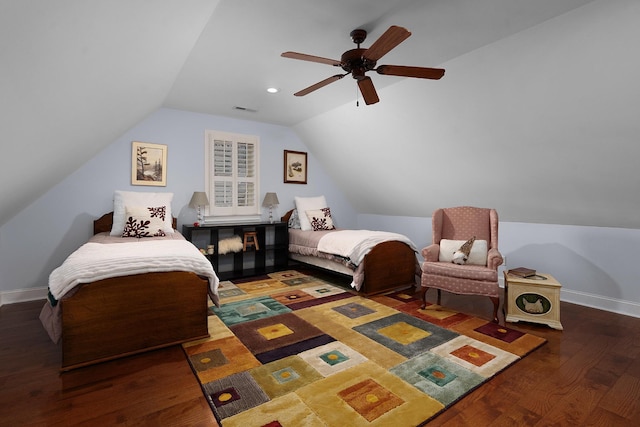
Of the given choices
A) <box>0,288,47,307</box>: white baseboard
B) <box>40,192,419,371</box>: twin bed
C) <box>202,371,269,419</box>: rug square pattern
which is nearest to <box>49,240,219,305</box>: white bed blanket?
<box>40,192,419,371</box>: twin bed

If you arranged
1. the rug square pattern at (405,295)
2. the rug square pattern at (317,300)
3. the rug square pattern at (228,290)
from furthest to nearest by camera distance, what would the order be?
the rug square pattern at (228,290) < the rug square pattern at (405,295) < the rug square pattern at (317,300)

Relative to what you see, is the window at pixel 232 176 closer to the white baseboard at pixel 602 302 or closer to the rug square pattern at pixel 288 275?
the rug square pattern at pixel 288 275

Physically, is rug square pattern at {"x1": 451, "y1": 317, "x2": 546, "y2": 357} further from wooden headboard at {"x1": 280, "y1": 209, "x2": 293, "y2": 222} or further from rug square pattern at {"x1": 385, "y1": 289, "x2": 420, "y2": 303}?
wooden headboard at {"x1": 280, "y1": 209, "x2": 293, "y2": 222}

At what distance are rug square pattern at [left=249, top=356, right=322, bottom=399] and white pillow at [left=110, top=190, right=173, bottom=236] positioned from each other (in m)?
2.36

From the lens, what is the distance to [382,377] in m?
2.04

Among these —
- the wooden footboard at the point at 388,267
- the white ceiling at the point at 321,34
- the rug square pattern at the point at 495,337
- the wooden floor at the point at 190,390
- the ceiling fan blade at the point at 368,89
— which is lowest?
the wooden floor at the point at 190,390

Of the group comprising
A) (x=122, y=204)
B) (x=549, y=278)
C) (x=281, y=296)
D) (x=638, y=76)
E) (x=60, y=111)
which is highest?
(x=638, y=76)

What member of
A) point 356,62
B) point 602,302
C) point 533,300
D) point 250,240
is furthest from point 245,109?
point 602,302

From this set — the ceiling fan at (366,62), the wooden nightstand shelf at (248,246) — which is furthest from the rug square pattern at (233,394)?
the wooden nightstand shelf at (248,246)

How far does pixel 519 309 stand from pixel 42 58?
3747 millimetres

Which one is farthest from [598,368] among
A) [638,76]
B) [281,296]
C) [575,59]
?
[281,296]

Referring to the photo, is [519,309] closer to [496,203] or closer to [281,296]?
[496,203]

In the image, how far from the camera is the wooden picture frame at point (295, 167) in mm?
5492

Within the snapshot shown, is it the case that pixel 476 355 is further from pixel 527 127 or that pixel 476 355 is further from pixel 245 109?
pixel 245 109
